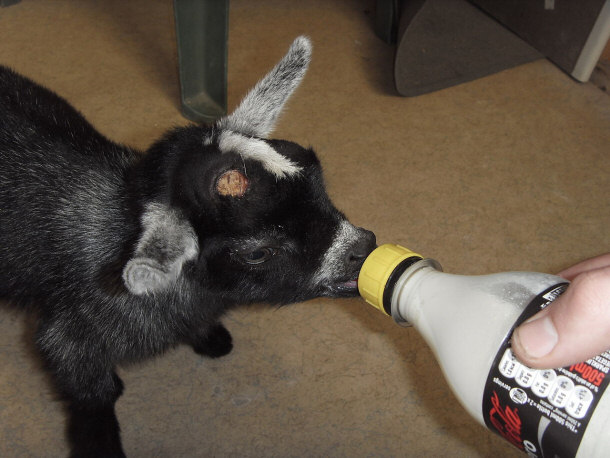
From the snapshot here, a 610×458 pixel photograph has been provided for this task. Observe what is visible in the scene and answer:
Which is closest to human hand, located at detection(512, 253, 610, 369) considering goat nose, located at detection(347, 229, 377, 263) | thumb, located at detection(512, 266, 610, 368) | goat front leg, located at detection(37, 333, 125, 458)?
thumb, located at detection(512, 266, 610, 368)

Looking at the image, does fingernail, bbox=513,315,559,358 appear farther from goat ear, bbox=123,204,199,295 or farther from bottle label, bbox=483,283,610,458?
goat ear, bbox=123,204,199,295

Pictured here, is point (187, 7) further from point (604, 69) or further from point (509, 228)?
point (604, 69)

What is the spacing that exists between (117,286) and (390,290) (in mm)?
728

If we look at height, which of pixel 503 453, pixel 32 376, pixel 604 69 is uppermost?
pixel 604 69

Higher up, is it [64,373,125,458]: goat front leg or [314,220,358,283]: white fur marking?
[314,220,358,283]: white fur marking

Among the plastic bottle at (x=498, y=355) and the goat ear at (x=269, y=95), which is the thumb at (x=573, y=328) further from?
the goat ear at (x=269, y=95)

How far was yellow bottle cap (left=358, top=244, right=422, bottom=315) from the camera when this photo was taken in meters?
1.15

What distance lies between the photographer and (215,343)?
6.29 feet

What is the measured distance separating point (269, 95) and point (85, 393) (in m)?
1.00

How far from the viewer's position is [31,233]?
1611 mm

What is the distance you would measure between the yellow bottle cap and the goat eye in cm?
30

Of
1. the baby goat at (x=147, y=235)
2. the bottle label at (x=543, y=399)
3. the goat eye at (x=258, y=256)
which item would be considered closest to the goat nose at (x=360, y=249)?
the baby goat at (x=147, y=235)

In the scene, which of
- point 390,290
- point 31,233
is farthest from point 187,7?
point 390,290

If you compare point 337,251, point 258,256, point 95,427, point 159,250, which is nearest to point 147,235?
point 159,250
